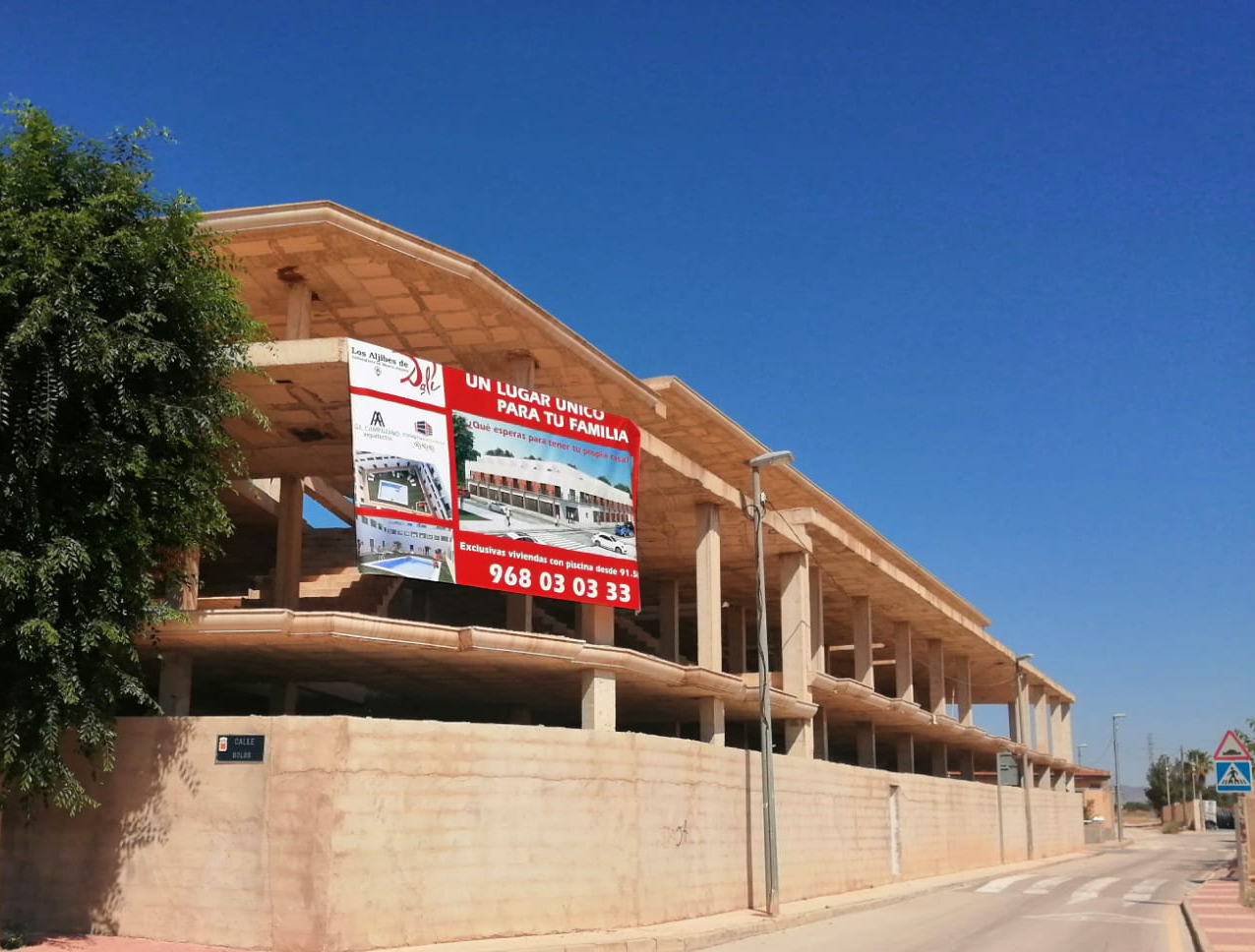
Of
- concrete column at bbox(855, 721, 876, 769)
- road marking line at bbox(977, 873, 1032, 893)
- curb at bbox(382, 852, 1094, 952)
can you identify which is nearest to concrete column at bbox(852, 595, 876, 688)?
concrete column at bbox(855, 721, 876, 769)

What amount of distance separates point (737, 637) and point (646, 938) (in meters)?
24.9

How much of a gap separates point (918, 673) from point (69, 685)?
172 feet

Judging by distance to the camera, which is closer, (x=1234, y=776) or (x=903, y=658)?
(x=1234, y=776)

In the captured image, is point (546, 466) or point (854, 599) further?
point (854, 599)

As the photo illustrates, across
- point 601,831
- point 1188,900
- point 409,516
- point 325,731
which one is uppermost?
point 409,516

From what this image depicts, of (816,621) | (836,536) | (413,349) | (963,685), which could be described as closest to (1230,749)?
(836,536)

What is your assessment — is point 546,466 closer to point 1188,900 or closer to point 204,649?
point 204,649

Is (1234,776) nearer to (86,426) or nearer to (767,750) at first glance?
(767,750)

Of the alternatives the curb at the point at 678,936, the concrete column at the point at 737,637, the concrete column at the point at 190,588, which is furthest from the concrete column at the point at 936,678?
the concrete column at the point at 190,588

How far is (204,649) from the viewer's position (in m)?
19.7

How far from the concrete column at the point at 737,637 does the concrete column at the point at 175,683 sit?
2344 centimetres

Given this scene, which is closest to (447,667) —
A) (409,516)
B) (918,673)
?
(409,516)

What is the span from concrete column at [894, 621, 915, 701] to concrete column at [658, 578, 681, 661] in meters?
12.0

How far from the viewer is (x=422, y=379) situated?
63.8 feet
